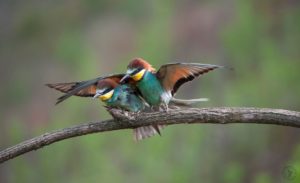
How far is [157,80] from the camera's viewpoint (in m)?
3.00

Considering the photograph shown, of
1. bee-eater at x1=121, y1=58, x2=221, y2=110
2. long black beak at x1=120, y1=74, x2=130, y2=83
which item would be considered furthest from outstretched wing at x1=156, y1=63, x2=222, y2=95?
long black beak at x1=120, y1=74, x2=130, y2=83

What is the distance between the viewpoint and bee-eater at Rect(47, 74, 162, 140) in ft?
9.64

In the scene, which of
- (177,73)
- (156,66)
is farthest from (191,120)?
Answer: (156,66)

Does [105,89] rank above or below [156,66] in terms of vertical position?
above

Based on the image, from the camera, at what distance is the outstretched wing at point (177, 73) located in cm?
285

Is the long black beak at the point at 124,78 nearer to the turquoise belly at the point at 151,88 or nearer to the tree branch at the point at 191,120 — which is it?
the turquoise belly at the point at 151,88

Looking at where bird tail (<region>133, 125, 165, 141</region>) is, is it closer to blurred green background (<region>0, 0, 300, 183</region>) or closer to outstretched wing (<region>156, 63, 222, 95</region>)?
outstretched wing (<region>156, 63, 222, 95</region>)

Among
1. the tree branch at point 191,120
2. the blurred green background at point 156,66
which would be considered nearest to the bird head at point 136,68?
the tree branch at point 191,120

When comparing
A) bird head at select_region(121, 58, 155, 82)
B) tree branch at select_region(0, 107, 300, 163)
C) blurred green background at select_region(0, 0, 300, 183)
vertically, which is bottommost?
blurred green background at select_region(0, 0, 300, 183)

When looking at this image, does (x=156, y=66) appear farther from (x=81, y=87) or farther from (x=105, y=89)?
(x=81, y=87)

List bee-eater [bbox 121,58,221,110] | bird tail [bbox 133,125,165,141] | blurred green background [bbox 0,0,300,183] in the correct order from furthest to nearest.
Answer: blurred green background [bbox 0,0,300,183] < bird tail [bbox 133,125,165,141] < bee-eater [bbox 121,58,221,110]

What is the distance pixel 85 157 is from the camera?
509cm

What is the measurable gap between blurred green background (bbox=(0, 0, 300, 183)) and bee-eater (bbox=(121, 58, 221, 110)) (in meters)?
1.63

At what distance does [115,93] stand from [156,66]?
2.22m
